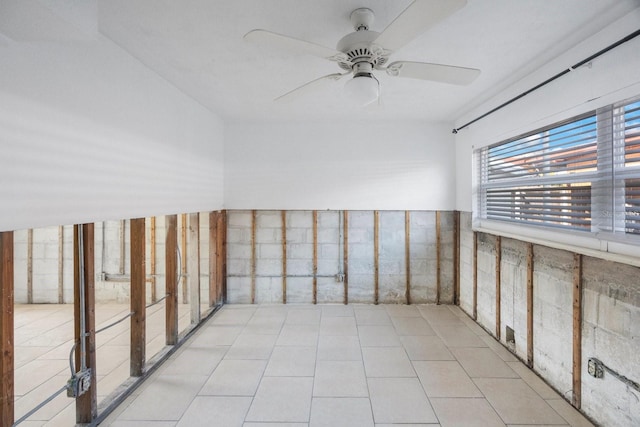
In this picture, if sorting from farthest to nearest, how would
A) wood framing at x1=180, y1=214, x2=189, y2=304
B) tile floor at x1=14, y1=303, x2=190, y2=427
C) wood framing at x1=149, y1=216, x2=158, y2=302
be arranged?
wood framing at x1=149, y1=216, x2=158, y2=302, wood framing at x1=180, y1=214, x2=189, y2=304, tile floor at x1=14, y1=303, x2=190, y2=427

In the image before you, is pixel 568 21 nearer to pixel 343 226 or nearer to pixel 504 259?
pixel 504 259

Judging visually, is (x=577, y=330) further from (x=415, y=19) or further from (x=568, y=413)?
(x=415, y=19)

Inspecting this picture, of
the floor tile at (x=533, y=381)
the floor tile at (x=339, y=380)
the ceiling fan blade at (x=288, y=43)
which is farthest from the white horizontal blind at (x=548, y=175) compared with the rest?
the floor tile at (x=339, y=380)

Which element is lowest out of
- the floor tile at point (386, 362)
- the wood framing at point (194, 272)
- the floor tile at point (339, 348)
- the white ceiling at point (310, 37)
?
the floor tile at point (386, 362)

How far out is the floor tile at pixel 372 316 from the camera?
12.6ft

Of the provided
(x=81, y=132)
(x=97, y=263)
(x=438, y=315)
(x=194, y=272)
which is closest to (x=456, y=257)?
(x=438, y=315)

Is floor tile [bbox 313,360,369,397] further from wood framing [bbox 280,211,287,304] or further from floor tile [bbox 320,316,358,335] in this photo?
wood framing [bbox 280,211,287,304]

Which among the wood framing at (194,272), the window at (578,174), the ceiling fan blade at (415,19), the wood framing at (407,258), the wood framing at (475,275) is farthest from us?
the wood framing at (407,258)

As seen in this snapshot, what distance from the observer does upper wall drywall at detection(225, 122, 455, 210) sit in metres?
4.46

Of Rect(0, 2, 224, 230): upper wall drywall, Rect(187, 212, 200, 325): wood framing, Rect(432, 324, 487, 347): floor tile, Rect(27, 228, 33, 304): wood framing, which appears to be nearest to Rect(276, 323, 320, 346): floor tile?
Rect(187, 212, 200, 325): wood framing

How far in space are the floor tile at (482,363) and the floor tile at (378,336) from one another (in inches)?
23.6

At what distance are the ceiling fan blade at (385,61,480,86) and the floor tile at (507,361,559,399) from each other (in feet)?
7.87

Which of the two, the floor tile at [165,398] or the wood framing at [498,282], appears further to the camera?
the wood framing at [498,282]

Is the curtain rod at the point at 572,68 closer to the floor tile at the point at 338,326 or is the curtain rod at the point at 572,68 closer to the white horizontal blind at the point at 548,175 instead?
the white horizontal blind at the point at 548,175
